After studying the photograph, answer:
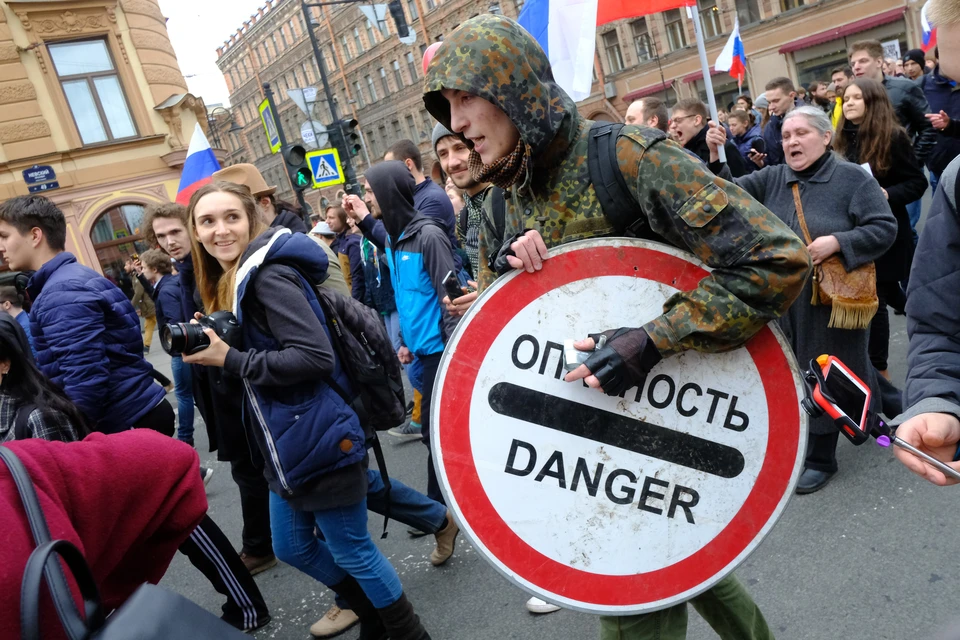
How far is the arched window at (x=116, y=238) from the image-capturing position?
59.5ft

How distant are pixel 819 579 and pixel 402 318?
2.33 m

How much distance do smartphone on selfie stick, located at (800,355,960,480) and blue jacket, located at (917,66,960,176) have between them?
206 inches

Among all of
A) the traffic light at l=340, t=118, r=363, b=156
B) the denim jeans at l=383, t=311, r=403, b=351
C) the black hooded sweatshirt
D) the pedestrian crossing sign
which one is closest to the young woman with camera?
the black hooded sweatshirt

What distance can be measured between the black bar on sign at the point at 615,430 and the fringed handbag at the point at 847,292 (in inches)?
84.9

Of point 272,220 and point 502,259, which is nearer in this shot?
point 502,259

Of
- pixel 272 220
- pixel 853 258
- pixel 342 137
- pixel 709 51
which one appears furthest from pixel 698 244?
pixel 709 51

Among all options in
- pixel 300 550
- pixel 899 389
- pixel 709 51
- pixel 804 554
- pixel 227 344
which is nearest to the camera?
pixel 227 344

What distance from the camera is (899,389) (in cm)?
395

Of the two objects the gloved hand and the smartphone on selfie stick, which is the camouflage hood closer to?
the gloved hand

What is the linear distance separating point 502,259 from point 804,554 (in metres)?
2.23

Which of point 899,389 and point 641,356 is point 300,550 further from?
point 899,389

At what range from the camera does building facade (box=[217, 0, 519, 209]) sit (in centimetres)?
4303

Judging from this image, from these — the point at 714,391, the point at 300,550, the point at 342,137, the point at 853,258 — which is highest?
the point at 342,137

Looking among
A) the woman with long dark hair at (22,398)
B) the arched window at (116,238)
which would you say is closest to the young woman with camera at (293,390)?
the woman with long dark hair at (22,398)
